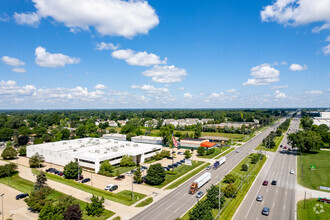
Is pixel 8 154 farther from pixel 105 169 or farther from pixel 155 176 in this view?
pixel 155 176

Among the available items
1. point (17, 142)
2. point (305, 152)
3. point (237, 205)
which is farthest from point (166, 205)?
point (17, 142)

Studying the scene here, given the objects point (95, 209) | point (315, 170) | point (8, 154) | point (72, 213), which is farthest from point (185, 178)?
point (8, 154)

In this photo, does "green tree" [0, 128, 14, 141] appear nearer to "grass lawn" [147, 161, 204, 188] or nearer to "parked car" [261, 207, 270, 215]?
"grass lawn" [147, 161, 204, 188]

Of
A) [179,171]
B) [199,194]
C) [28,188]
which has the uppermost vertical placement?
[199,194]

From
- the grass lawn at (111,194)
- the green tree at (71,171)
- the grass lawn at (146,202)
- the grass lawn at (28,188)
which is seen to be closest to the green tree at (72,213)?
the grass lawn at (28,188)

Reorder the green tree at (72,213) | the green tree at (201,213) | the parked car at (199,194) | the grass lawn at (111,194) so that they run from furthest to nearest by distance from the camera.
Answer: the parked car at (199,194) → the grass lawn at (111,194) → the green tree at (72,213) → the green tree at (201,213)

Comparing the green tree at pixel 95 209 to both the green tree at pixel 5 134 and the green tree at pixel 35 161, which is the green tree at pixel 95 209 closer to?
the green tree at pixel 35 161

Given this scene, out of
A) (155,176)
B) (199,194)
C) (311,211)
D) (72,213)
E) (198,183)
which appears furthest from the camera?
(155,176)
